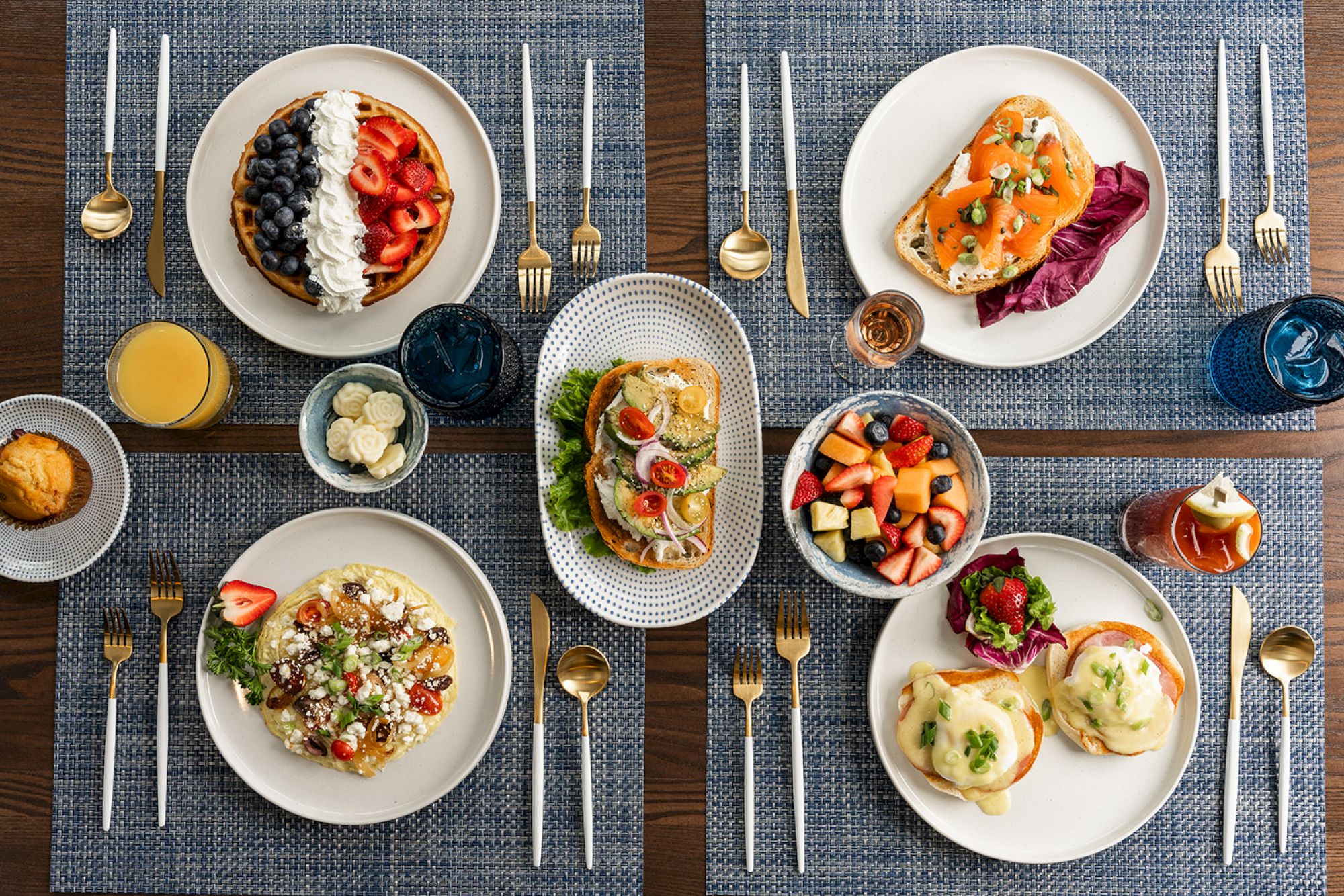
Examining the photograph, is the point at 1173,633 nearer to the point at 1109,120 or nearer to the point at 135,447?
the point at 1109,120

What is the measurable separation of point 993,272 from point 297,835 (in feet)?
8.46

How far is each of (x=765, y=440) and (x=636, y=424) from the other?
19.0 inches

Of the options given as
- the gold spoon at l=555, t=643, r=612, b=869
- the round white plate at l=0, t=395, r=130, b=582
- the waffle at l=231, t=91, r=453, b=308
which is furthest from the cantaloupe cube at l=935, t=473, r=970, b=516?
the round white plate at l=0, t=395, r=130, b=582

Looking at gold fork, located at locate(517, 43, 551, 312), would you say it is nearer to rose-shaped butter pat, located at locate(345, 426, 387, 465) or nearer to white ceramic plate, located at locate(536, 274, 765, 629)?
white ceramic plate, located at locate(536, 274, 765, 629)

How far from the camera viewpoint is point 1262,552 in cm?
237

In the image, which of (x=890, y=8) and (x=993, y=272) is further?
(x=890, y=8)

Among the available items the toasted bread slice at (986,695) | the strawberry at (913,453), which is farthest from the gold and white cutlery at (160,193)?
the toasted bread slice at (986,695)

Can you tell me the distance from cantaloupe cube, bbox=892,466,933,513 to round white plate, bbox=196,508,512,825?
45.6 inches

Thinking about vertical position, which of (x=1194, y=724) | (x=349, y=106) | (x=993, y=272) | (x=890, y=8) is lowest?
(x=1194, y=724)

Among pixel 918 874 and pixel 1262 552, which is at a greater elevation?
pixel 1262 552

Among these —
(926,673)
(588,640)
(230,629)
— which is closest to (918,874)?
(926,673)

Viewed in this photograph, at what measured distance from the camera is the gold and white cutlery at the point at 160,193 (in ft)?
7.79

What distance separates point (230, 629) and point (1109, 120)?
9.57ft

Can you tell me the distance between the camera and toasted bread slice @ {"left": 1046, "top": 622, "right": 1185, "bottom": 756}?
2.23 meters
